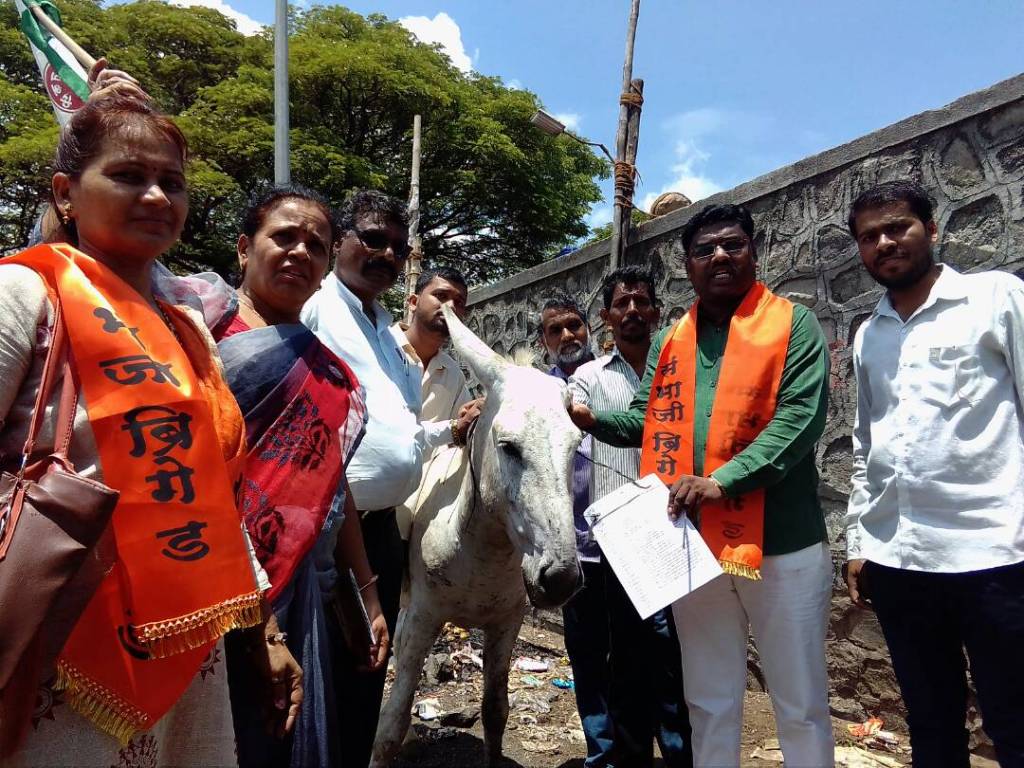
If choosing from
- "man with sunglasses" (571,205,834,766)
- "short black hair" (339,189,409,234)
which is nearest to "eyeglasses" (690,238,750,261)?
"man with sunglasses" (571,205,834,766)

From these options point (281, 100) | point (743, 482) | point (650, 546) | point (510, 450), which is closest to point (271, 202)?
point (510, 450)

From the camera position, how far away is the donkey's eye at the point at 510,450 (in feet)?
7.52

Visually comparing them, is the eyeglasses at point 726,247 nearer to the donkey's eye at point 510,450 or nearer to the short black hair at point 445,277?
the donkey's eye at point 510,450

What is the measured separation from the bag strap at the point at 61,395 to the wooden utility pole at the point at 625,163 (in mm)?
4399

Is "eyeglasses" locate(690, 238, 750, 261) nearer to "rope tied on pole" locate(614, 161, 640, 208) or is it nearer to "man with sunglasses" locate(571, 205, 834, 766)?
"man with sunglasses" locate(571, 205, 834, 766)

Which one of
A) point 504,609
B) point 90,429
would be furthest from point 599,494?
point 90,429

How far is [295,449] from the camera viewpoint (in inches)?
69.2

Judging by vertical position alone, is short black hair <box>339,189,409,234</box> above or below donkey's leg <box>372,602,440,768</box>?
above

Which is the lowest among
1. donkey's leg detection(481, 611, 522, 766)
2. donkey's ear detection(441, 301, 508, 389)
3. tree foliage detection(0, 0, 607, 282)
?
donkey's leg detection(481, 611, 522, 766)

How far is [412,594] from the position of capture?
3078 mm

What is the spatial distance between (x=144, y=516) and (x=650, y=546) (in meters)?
1.57

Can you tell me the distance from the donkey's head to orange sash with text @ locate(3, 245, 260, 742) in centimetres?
103

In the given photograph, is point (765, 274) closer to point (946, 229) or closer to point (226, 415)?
point (946, 229)

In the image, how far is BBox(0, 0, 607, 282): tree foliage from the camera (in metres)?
14.2
